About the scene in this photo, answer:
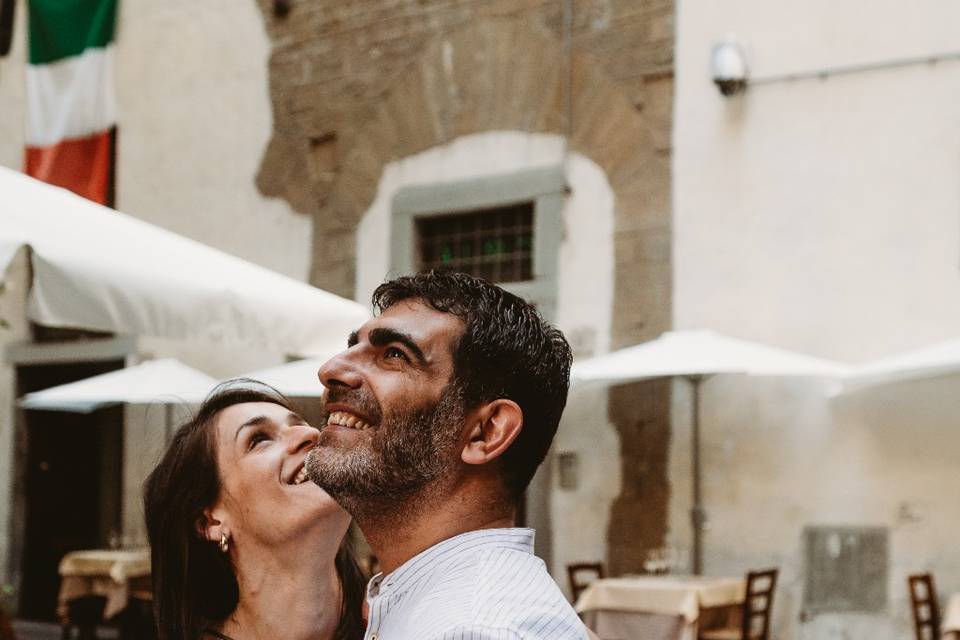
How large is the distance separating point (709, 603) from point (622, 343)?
2.08m

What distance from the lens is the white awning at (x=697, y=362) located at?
23.8 feet

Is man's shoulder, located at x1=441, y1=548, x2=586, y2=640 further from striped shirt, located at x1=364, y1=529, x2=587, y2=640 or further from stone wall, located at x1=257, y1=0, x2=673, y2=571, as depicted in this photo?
stone wall, located at x1=257, y1=0, x2=673, y2=571

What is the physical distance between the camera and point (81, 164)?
11.9 metres

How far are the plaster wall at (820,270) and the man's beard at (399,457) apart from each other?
6.61 m

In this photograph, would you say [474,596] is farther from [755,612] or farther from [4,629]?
[755,612]

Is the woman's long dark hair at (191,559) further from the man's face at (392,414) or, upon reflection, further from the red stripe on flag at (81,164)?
the red stripe on flag at (81,164)

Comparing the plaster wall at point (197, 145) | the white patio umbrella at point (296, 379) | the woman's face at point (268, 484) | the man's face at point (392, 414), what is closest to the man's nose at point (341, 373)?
the man's face at point (392, 414)

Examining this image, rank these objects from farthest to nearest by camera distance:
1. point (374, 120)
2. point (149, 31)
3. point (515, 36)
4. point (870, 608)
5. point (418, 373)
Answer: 1. point (149, 31)
2. point (374, 120)
3. point (515, 36)
4. point (870, 608)
5. point (418, 373)

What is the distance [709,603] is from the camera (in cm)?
727

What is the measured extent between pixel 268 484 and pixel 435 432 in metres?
0.96

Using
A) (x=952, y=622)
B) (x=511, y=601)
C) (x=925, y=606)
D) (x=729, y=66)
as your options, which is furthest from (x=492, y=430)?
(x=729, y=66)

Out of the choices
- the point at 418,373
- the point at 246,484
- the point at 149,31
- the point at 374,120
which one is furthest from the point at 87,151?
the point at 418,373

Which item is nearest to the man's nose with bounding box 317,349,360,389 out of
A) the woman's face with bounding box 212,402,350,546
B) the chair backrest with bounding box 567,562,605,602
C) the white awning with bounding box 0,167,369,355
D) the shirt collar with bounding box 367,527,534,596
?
the shirt collar with bounding box 367,527,534,596

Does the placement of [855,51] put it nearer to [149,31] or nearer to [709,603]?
[709,603]
